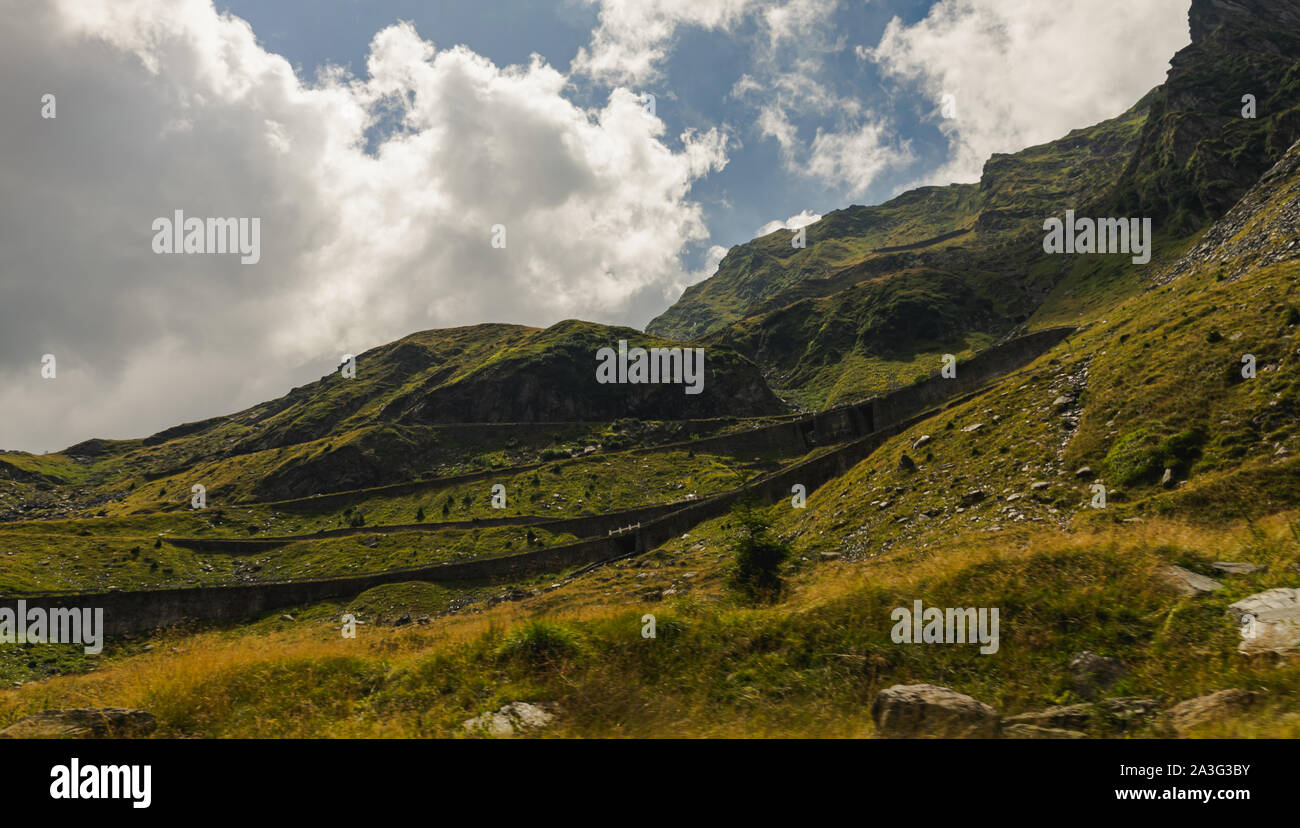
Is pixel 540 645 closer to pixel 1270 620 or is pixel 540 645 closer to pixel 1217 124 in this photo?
pixel 1270 620

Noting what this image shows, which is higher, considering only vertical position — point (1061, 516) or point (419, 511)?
point (1061, 516)

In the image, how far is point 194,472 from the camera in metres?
126

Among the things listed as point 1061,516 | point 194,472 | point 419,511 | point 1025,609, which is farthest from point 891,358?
point 194,472

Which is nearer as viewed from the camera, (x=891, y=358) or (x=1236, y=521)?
(x=1236, y=521)

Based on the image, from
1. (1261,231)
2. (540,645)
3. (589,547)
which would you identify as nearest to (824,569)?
(540,645)

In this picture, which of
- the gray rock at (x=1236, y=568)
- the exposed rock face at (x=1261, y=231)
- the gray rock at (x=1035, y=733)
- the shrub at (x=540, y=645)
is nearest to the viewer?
the gray rock at (x=1035, y=733)

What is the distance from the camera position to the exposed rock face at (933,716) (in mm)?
5645

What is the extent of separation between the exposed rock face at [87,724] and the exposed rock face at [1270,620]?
13772mm

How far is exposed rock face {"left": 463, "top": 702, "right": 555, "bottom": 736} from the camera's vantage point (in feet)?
21.8

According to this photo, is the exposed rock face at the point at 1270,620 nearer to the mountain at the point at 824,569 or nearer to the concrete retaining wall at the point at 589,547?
the mountain at the point at 824,569

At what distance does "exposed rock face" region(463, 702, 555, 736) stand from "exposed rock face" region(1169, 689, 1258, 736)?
22.4 feet

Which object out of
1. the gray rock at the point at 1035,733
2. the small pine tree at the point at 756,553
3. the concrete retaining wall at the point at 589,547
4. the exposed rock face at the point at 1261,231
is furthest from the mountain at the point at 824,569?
the exposed rock face at the point at 1261,231
